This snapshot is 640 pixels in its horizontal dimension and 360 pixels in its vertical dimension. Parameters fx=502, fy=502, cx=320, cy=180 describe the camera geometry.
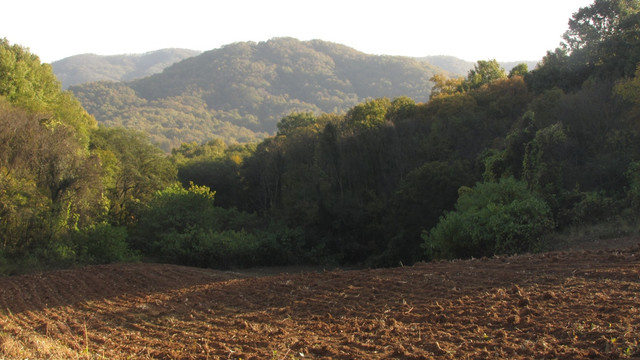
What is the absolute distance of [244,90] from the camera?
11962 centimetres

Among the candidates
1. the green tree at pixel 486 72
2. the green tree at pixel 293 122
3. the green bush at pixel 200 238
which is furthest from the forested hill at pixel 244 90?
the green bush at pixel 200 238

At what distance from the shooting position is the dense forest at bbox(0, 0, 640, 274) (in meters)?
18.6

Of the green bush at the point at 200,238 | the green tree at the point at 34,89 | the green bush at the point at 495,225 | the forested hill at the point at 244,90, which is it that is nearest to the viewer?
the green bush at the point at 495,225

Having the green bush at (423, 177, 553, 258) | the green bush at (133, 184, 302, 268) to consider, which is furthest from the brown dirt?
the green bush at (133, 184, 302, 268)

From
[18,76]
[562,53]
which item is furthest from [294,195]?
[562,53]

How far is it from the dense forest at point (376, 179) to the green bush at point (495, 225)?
0.05 m

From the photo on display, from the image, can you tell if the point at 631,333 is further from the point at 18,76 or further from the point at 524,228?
the point at 18,76

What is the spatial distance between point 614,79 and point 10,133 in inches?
1119

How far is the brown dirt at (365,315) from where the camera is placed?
20.0ft

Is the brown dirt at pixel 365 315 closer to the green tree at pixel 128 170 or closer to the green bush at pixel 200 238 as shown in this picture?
the green bush at pixel 200 238

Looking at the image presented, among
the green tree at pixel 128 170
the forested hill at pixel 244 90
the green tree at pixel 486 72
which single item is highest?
the forested hill at pixel 244 90

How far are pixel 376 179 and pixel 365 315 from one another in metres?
22.3

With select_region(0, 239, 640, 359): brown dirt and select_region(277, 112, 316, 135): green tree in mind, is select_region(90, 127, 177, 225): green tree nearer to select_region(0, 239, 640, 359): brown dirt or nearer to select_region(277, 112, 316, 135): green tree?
select_region(277, 112, 316, 135): green tree

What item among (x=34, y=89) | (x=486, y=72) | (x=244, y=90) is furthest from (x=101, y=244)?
(x=244, y=90)
